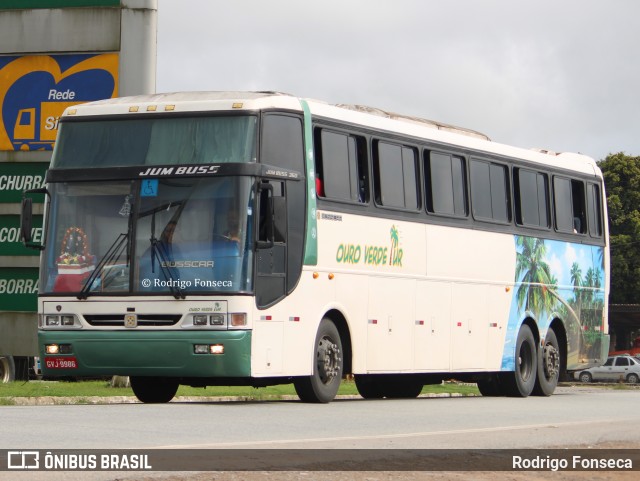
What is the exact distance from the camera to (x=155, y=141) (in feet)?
61.4

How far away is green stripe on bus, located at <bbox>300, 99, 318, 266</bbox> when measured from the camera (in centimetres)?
1909

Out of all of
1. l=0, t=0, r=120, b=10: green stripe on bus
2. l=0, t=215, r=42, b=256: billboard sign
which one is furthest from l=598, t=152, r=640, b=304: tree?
l=0, t=215, r=42, b=256: billboard sign

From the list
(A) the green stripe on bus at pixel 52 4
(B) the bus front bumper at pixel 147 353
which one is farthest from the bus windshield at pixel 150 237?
(A) the green stripe on bus at pixel 52 4

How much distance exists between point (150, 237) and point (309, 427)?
13.9 feet

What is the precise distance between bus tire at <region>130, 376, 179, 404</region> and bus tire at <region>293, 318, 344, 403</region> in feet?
6.62

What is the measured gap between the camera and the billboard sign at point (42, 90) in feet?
93.9

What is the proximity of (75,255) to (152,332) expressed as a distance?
4.75ft

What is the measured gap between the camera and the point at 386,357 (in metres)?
21.2

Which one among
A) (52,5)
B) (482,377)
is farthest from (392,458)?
(52,5)

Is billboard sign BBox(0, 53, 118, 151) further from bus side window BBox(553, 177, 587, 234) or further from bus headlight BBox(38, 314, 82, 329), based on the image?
bus headlight BBox(38, 314, 82, 329)

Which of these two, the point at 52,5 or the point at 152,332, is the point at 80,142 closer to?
the point at 152,332

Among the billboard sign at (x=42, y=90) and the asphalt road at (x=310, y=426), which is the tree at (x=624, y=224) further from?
the asphalt road at (x=310, y=426)

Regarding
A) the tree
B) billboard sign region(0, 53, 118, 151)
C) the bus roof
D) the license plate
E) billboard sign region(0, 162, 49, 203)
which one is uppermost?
the tree

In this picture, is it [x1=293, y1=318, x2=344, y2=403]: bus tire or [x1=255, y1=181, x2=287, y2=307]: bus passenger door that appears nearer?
[x1=255, y1=181, x2=287, y2=307]: bus passenger door
